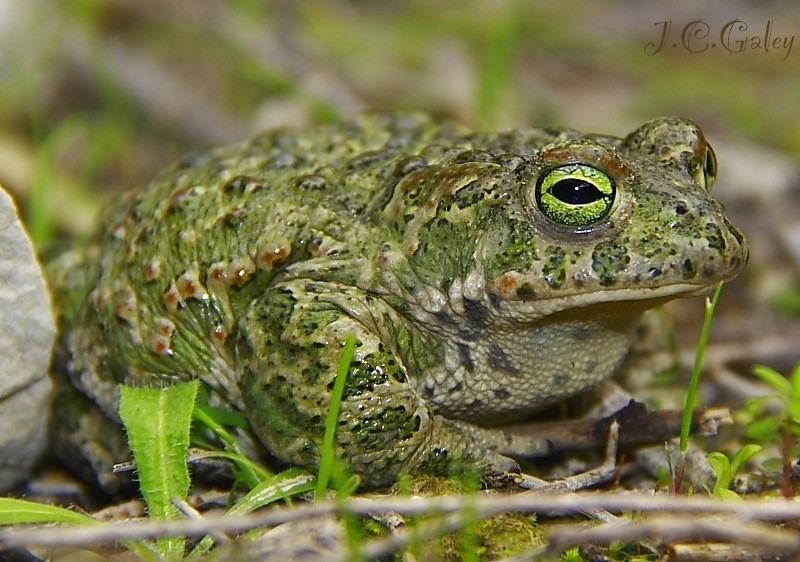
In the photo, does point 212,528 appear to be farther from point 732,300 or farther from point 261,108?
point 261,108

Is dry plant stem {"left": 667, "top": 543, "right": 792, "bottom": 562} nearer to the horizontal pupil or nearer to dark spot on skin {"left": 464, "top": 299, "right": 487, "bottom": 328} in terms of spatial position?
dark spot on skin {"left": 464, "top": 299, "right": 487, "bottom": 328}

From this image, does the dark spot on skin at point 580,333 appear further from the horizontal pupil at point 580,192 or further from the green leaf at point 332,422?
the green leaf at point 332,422

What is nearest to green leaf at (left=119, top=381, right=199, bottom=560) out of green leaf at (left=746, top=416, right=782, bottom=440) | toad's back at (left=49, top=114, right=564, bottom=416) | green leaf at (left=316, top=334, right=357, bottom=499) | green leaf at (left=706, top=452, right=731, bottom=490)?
toad's back at (left=49, top=114, right=564, bottom=416)

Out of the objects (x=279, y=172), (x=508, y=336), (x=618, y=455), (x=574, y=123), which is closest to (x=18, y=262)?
(x=279, y=172)

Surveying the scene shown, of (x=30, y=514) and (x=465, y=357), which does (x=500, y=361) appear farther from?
(x=30, y=514)

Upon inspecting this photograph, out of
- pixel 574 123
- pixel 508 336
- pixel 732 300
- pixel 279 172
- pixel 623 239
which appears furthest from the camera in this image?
pixel 574 123

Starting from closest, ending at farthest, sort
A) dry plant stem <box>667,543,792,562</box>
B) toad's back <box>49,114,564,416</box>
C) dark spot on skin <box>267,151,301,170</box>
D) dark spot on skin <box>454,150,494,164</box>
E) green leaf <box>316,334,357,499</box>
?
dry plant stem <box>667,543,792,562</box> → green leaf <box>316,334,357,499</box> → dark spot on skin <box>454,150,494,164</box> → toad's back <box>49,114,564,416</box> → dark spot on skin <box>267,151,301,170</box>
